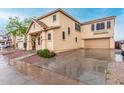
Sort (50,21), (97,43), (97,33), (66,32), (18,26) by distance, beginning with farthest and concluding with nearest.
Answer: (18,26), (97,43), (97,33), (66,32), (50,21)

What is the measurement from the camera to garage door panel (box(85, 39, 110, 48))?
19117 millimetres

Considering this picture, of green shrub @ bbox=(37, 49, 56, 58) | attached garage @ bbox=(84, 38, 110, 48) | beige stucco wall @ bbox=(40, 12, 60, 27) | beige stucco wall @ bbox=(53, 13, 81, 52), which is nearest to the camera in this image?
green shrub @ bbox=(37, 49, 56, 58)

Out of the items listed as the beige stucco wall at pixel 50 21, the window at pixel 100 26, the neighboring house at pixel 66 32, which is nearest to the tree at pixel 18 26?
the neighboring house at pixel 66 32

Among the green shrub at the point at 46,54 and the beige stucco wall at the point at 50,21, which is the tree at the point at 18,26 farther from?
the green shrub at the point at 46,54

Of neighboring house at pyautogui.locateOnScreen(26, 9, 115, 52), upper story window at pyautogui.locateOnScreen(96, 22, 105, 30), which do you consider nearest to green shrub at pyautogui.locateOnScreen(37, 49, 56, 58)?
neighboring house at pyautogui.locateOnScreen(26, 9, 115, 52)

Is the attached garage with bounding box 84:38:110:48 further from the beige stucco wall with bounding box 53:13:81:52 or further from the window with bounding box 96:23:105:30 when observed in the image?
the beige stucco wall with bounding box 53:13:81:52

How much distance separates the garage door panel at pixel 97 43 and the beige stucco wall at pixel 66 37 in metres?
2.75

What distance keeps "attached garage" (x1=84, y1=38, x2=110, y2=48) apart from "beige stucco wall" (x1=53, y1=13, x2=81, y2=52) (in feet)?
8.98

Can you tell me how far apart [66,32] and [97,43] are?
6439mm

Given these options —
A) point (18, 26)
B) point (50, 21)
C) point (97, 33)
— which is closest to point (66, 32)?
point (50, 21)

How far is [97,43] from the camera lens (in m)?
20.2

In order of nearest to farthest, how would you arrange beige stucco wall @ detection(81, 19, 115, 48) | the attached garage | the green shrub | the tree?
the green shrub
beige stucco wall @ detection(81, 19, 115, 48)
the attached garage
the tree

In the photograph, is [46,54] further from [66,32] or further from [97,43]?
[97,43]
